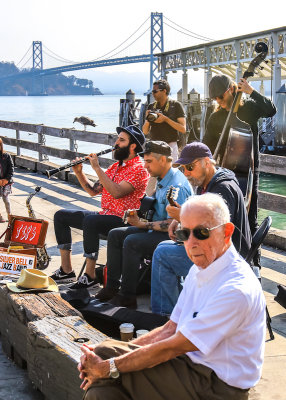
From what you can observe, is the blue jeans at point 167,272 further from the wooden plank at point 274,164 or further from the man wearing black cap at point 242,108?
the wooden plank at point 274,164

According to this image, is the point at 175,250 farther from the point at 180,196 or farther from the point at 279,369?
the point at 279,369

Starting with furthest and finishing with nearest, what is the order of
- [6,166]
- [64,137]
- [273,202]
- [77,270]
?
[64,137]
[6,166]
[273,202]
[77,270]

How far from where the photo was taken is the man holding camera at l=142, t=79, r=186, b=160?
6.76m

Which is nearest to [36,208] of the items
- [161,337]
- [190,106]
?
[161,337]

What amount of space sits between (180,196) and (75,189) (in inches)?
242

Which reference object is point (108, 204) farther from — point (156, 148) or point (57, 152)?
point (57, 152)

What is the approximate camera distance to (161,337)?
8.50 feet

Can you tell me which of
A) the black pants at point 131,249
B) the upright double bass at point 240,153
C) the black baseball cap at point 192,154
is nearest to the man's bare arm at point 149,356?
the black baseball cap at point 192,154

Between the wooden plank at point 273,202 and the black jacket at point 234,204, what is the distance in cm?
254

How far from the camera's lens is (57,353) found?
3057 millimetres

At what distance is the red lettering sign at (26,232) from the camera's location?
206 inches

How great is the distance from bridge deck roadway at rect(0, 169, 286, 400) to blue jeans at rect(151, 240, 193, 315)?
0.64m

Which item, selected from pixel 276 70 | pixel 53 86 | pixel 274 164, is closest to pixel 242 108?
pixel 274 164

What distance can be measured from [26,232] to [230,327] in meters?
3.35
